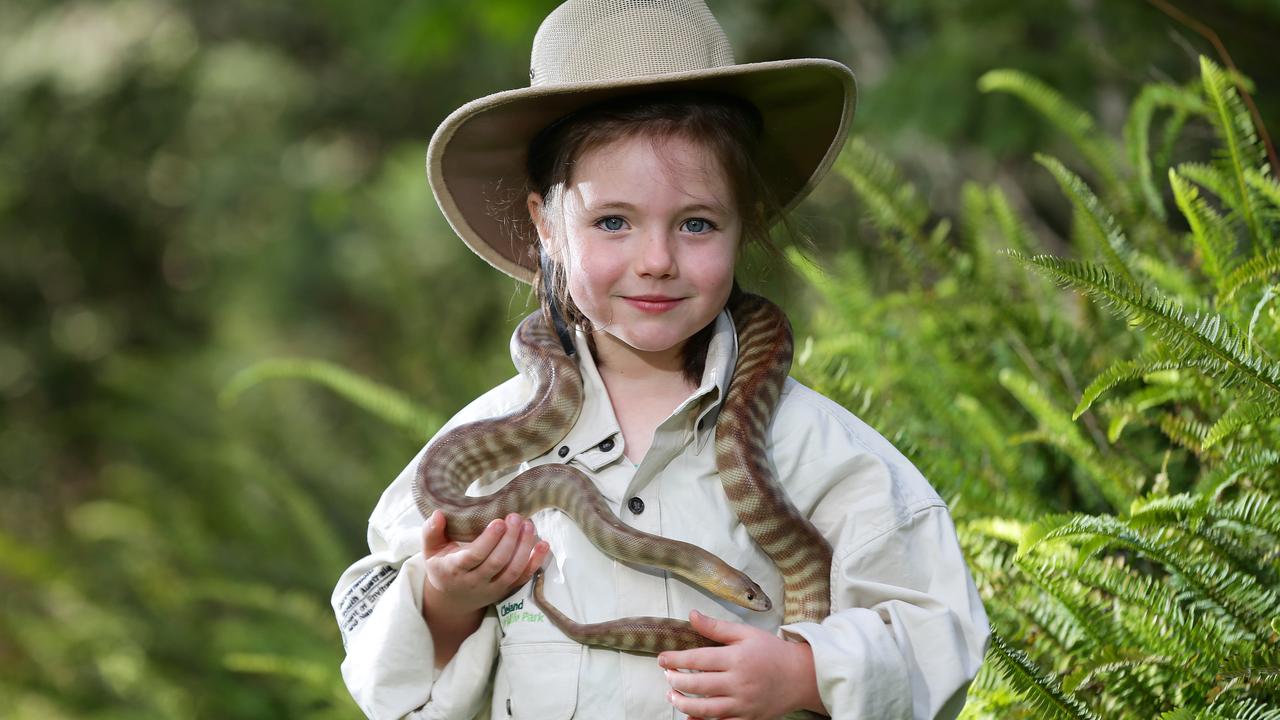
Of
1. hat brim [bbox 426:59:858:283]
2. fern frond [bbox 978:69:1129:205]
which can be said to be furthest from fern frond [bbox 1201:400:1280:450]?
fern frond [bbox 978:69:1129:205]

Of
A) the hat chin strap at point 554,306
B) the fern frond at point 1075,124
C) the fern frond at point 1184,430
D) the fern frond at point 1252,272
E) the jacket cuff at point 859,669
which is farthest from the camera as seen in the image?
the fern frond at point 1075,124

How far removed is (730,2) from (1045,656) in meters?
4.18

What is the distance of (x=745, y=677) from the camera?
1730 millimetres

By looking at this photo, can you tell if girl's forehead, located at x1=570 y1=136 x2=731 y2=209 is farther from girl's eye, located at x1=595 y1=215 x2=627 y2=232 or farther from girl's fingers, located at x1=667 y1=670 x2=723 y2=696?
girl's fingers, located at x1=667 y1=670 x2=723 y2=696

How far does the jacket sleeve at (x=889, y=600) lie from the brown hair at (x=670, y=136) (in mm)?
360

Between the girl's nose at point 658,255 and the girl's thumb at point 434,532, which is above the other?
the girl's nose at point 658,255

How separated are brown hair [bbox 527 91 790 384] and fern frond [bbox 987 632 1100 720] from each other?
709mm

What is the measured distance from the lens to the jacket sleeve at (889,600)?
1.74 m

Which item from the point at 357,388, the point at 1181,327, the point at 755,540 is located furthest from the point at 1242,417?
the point at 357,388

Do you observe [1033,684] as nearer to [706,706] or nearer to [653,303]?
[706,706]

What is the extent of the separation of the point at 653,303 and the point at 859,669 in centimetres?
65

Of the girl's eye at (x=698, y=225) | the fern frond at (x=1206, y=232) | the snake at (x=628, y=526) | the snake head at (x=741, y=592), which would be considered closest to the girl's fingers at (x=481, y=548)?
the snake at (x=628, y=526)

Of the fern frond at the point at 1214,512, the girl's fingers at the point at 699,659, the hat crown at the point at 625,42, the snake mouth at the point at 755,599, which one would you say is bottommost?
the fern frond at the point at 1214,512

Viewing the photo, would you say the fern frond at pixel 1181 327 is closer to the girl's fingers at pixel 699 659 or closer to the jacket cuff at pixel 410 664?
the girl's fingers at pixel 699 659
